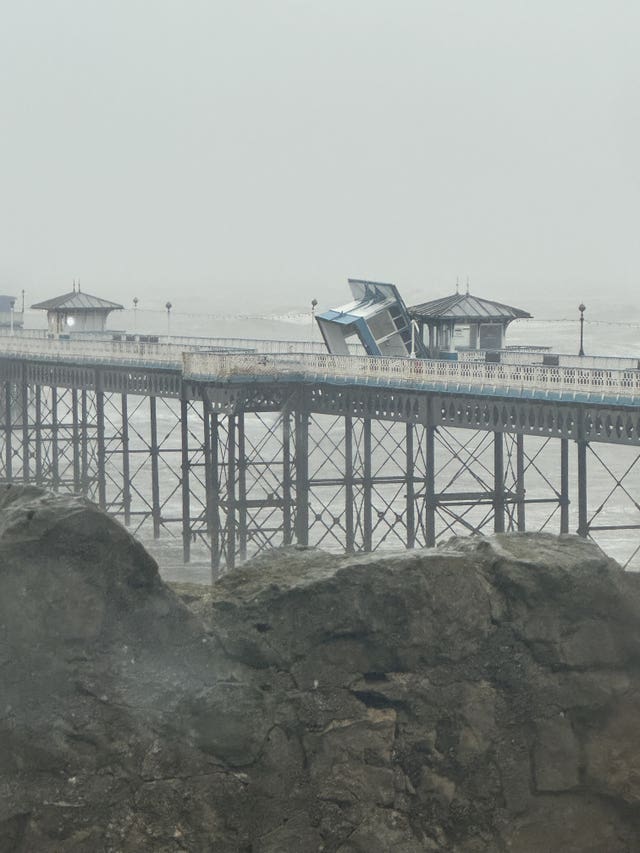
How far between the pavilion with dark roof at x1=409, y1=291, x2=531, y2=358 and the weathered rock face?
107 feet

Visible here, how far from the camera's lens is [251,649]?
1560 cm

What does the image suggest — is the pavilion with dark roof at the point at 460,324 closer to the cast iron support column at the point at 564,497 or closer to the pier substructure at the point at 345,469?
the pier substructure at the point at 345,469

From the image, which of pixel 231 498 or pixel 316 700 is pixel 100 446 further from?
pixel 316 700

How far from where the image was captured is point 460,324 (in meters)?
48.8

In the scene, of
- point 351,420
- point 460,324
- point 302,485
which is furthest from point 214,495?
point 460,324

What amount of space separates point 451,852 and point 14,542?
481 centimetres

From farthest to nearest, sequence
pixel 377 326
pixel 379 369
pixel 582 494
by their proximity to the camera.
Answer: pixel 377 326 < pixel 379 369 < pixel 582 494

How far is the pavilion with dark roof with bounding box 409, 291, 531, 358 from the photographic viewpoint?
48.6m

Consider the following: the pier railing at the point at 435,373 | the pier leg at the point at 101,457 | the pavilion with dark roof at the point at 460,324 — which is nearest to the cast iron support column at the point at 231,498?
the pier railing at the point at 435,373

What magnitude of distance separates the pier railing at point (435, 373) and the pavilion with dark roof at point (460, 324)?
367 cm

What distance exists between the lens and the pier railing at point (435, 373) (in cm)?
3616

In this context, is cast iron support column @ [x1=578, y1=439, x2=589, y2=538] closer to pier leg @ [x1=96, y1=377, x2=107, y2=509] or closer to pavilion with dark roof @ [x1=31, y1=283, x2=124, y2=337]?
pier leg @ [x1=96, y1=377, x2=107, y2=509]

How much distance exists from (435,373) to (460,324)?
7222 mm

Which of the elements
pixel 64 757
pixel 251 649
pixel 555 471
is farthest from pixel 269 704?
pixel 555 471
